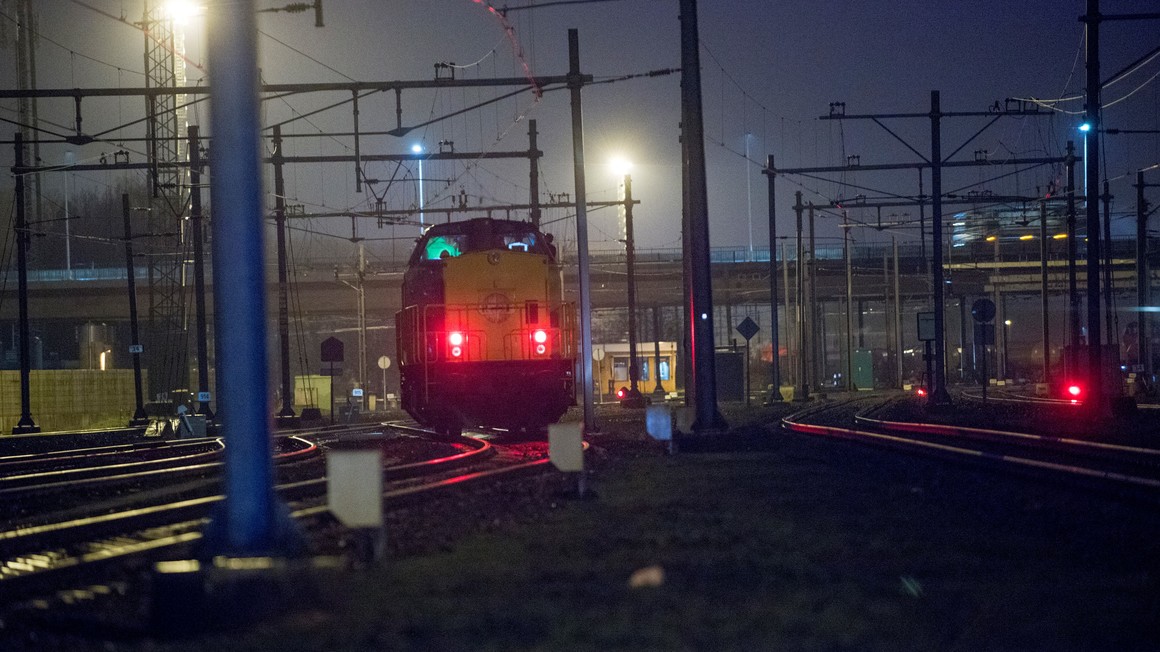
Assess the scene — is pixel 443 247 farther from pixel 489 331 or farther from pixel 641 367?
pixel 641 367

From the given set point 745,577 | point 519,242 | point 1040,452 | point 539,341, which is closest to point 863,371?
point 519,242

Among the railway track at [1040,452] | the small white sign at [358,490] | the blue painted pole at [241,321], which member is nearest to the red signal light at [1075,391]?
the railway track at [1040,452]

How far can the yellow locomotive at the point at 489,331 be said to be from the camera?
24.0 m

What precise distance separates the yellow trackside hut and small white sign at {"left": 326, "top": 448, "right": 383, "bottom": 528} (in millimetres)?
64511

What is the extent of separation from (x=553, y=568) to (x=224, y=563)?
2.26 metres

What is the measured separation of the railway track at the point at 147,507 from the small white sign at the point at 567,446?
63.5 inches

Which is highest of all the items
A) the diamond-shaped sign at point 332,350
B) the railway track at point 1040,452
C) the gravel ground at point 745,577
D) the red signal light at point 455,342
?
the red signal light at point 455,342

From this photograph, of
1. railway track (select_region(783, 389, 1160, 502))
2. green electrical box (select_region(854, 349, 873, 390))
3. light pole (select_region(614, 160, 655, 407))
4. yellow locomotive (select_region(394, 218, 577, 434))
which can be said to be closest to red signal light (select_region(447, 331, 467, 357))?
yellow locomotive (select_region(394, 218, 577, 434))

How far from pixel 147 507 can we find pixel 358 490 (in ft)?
21.1

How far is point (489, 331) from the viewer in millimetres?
24844

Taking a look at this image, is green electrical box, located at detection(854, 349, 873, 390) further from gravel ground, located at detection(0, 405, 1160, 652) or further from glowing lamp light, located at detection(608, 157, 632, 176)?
gravel ground, located at detection(0, 405, 1160, 652)

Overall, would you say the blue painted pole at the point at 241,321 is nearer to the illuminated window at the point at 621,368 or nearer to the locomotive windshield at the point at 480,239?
the locomotive windshield at the point at 480,239

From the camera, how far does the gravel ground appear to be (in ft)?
19.5

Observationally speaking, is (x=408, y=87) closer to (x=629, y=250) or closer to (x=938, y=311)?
(x=938, y=311)
